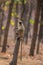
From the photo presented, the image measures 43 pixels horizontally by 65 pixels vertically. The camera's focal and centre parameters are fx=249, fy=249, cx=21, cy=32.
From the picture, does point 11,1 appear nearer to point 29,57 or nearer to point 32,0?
point 32,0

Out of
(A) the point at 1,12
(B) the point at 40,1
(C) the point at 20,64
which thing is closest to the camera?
(C) the point at 20,64

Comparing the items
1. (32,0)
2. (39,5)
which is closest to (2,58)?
(39,5)

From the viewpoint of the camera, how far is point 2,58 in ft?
56.9

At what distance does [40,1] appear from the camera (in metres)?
18.1

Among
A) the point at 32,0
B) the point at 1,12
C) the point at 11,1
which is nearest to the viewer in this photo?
the point at 11,1

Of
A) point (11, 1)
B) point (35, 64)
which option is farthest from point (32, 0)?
point (35, 64)

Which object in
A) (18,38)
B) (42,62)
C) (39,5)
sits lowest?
(42,62)

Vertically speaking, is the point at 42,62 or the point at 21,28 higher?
the point at 21,28

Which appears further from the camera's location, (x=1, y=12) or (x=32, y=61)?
(x=1, y=12)

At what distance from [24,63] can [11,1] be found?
5.87 metres

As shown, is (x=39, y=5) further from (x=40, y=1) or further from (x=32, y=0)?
(x=32, y=0)

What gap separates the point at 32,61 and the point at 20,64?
186cm

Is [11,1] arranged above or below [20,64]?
above

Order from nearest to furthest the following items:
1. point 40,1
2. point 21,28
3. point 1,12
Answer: point 21,28, point 40,1, point 1,12
